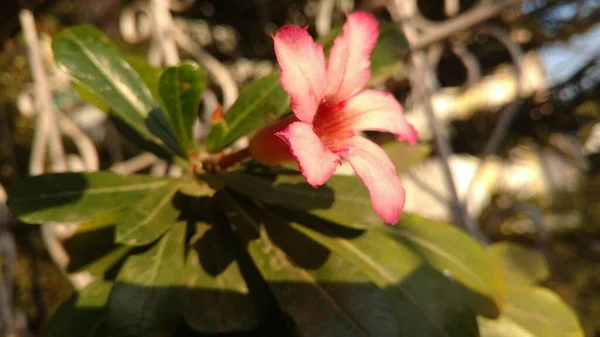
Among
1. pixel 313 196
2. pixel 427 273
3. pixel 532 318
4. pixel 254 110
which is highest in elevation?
pixel 254 110

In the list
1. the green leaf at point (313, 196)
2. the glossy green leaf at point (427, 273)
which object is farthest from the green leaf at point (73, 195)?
the glossy green leaf at point (427, 273)

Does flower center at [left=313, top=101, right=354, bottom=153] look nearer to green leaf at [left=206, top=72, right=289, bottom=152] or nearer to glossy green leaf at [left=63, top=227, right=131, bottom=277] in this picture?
green leaf at [left=206, top=72, right=289, bottom=152]

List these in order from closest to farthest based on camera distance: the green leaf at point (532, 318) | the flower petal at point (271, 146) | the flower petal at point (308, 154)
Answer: the flower petal at point (308, 154) → the flower petal at point (271, 146) → the green leaf at point (532, 318)

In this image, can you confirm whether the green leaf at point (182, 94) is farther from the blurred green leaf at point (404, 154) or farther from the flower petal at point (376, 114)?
the blurred green leaf at point (404, 154)

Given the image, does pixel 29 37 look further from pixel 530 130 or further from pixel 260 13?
pixel 530 130

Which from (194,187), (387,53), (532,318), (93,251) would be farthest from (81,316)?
(532,318)

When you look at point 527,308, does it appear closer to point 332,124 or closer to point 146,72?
point 332,124

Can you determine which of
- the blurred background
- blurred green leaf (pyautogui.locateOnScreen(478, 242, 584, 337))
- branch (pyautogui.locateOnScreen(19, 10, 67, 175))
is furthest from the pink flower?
branch (pyautogui.locateOnScreen(19, 10, 67, 175))

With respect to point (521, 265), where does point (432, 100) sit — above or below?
above
